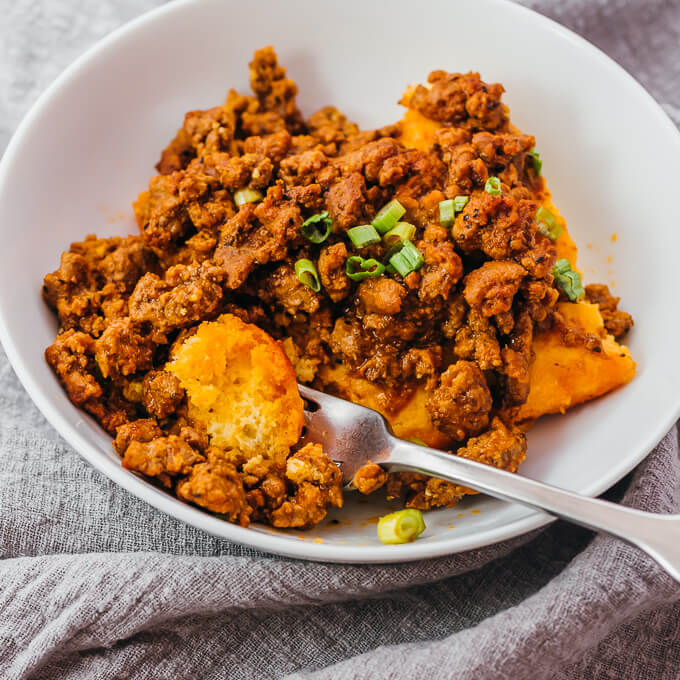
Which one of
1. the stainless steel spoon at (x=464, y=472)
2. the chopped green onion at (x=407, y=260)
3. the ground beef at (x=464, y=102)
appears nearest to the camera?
the stainless steel spoon at (x=464, y=472)

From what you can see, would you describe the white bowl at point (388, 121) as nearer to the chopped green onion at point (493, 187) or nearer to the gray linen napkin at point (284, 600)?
the gray linen napkin at point (284, 600)

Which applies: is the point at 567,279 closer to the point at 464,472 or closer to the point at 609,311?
the point at 609,311

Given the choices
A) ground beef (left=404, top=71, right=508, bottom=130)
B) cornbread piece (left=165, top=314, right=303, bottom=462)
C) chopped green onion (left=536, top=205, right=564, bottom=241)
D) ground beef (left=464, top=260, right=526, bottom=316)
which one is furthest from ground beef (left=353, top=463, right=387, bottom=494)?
ground beef (left=404, top=71, right=508, bottom=130)

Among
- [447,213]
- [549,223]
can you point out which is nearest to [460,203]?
[447,213]

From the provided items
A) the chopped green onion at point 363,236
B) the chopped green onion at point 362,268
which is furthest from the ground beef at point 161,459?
the chopped green onion at point 363,236

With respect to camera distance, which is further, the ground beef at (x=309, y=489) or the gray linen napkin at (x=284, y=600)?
the gray linen napkin at (x=284, y=600)

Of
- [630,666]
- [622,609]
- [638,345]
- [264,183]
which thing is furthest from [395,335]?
[630,666]

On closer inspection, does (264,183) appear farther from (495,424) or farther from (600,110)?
(600,110)

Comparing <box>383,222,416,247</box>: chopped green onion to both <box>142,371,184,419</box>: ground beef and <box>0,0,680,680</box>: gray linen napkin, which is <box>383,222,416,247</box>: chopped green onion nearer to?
<box>142,371,184,419</box>: ground beef
